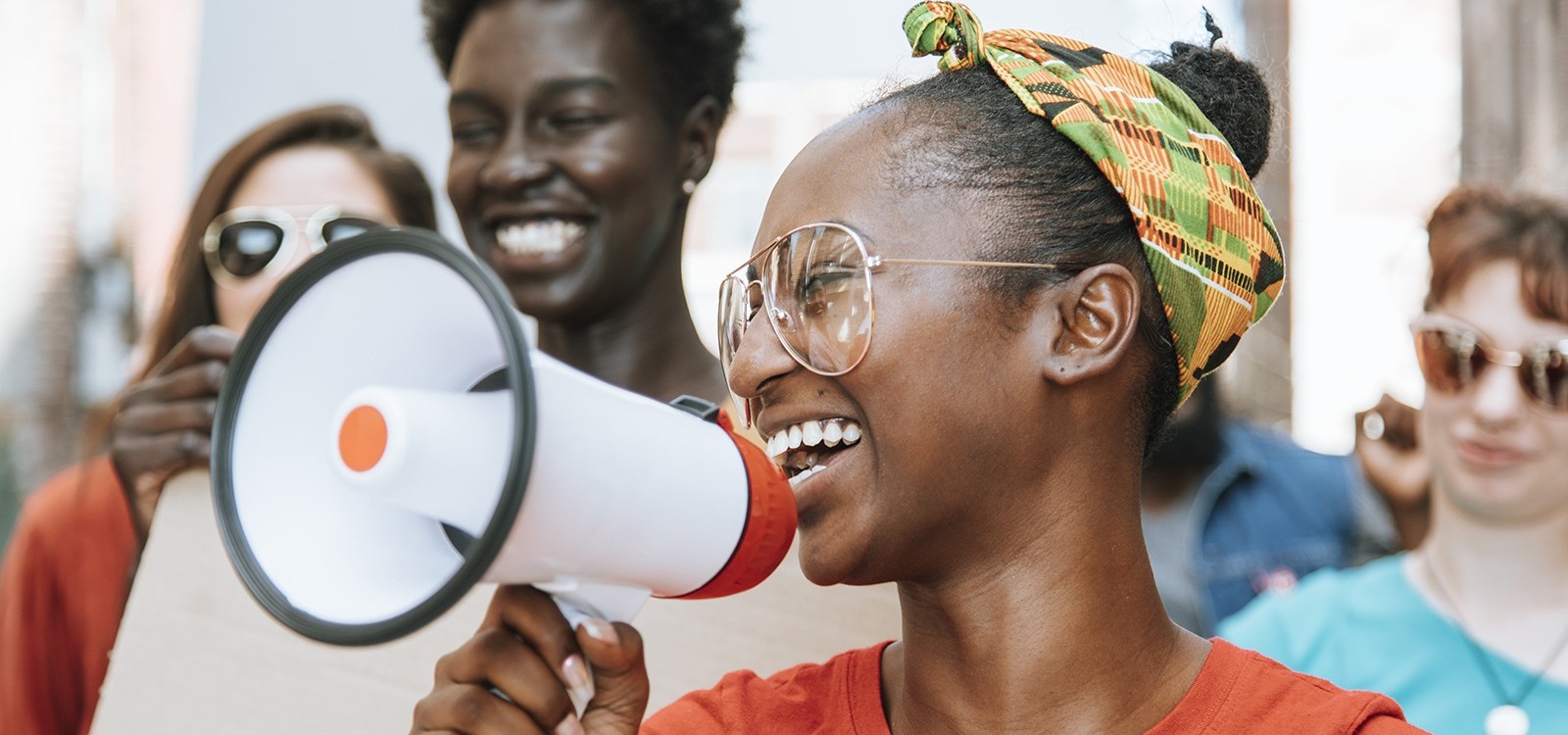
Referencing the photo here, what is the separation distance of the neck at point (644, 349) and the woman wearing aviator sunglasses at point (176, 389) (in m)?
0.46

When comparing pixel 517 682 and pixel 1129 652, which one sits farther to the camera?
pixel 1129 652

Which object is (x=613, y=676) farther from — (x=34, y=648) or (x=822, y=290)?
(x=34, y=648)

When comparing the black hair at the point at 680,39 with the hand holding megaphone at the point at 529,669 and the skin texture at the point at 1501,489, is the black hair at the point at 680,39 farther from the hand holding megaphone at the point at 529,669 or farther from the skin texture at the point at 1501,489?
the hand holding megaphone at the point at 529,669

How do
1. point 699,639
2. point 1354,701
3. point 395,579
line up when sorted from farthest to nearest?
point 699,639 < point 1354,701 < point 395,579

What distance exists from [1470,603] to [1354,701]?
1486 millimetres

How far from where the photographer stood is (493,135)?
8.95 feet

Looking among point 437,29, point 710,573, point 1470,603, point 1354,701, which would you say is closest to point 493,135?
point 437,29

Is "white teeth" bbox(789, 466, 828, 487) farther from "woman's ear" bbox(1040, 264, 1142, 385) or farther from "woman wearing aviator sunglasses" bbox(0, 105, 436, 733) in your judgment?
"woman wearing aviator sunglasses" bbox(0, 105, 436, 733)

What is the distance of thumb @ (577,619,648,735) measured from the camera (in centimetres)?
136

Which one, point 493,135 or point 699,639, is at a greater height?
point 493,135

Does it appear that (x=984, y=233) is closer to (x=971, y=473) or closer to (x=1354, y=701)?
(x=971, y=473)

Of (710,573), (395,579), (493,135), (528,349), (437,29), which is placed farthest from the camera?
(437,29)

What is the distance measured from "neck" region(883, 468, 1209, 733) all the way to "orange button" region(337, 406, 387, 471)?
27.1 inches

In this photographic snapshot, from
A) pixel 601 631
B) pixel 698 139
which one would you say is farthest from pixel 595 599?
pixel 698 139
